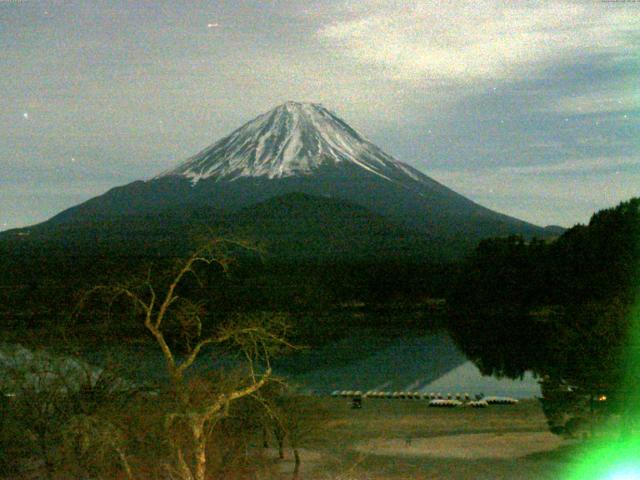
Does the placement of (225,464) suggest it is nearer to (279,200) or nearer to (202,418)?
(202,418)

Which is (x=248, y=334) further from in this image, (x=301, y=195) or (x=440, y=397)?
(x=301, y=195)

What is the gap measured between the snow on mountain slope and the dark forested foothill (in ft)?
237

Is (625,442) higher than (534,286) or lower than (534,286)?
higher

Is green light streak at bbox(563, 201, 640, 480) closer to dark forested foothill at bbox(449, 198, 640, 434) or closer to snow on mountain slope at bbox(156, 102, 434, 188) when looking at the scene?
dark forested foothill at bbox(449, 198, 640, 434)

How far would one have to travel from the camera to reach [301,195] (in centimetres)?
11769

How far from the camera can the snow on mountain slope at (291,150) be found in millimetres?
133250

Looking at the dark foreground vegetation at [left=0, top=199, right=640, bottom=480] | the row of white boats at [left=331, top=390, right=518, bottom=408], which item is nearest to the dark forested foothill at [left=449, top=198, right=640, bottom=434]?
the dark foreground vegetation at [left=0, top=199, right=640, bottom=480]

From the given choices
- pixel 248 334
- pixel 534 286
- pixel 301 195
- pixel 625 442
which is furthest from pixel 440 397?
pixel 301 195

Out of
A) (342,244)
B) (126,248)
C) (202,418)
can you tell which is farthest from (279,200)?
(202,418)

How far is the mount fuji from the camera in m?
106

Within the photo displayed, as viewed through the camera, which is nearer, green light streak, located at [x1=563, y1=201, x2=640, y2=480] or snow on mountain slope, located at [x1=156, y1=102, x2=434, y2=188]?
green light streak, located at [x1=563, y1=201, x2=640, y2=480]

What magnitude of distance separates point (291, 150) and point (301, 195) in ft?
67.8

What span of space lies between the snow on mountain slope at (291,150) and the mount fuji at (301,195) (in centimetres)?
18

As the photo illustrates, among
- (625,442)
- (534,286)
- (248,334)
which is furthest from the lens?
(534,286)
